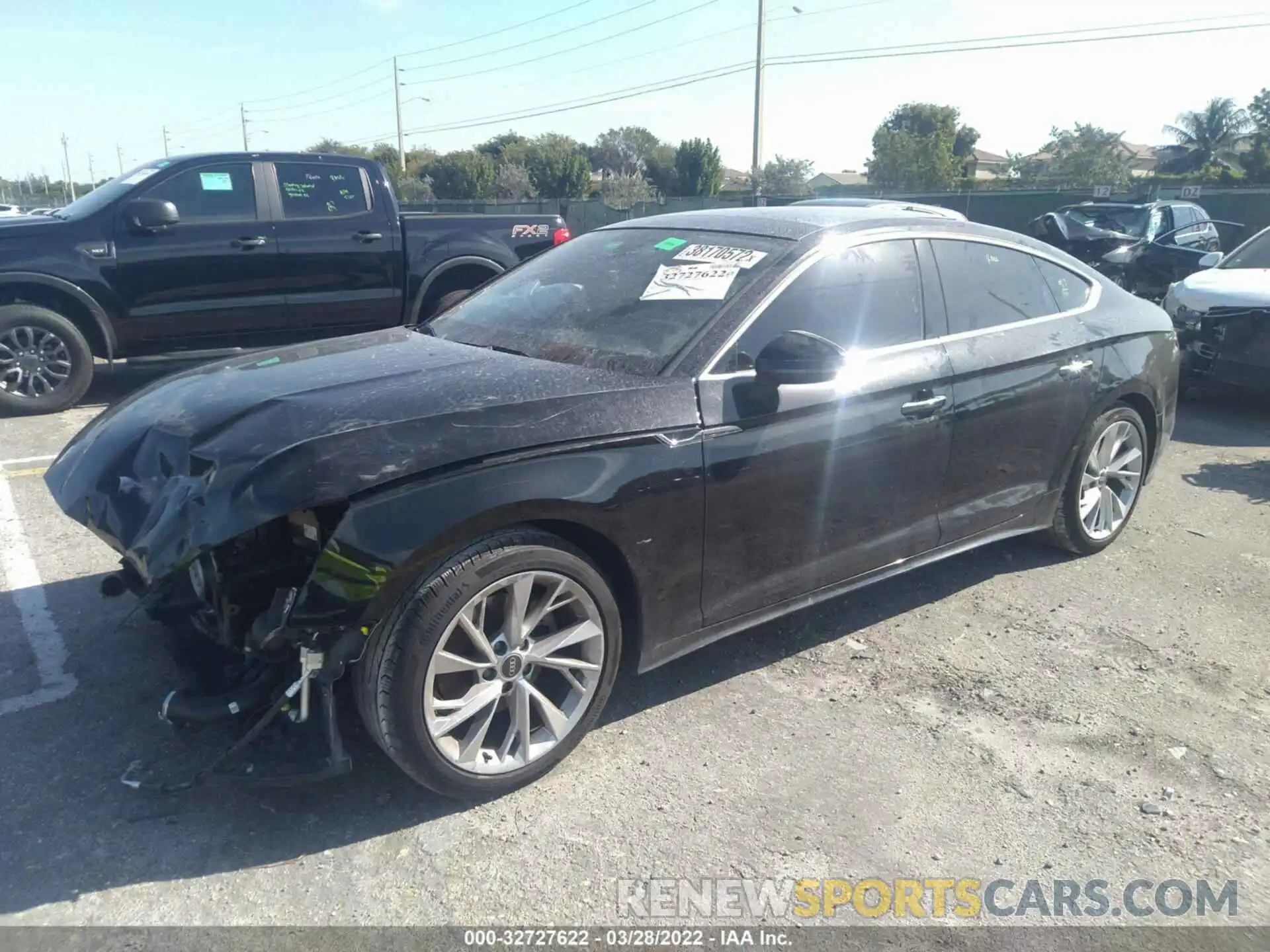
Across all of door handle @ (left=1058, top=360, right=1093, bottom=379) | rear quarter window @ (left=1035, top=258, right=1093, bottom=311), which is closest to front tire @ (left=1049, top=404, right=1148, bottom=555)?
door handle @ (left=1058, top=360, right=1093, bottom=379)

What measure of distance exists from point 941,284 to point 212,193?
6082mm

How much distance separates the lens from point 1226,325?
764 cm

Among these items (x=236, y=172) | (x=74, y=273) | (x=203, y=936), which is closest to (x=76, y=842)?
(x=203, y=936)

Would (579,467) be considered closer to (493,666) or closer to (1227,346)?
(493,666)

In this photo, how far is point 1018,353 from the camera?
13.6 ft

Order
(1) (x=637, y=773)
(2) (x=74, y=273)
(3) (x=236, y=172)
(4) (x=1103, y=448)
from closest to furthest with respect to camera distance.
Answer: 1. (1) (x=637, y=773)
2. (4) (x=1103, y=448)
3. (2) (x=74, y=273)
4. (3) (x=236, y=172)

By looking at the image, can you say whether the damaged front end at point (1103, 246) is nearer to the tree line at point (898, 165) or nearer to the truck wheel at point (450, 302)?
the truck wheel at point (450, 302)

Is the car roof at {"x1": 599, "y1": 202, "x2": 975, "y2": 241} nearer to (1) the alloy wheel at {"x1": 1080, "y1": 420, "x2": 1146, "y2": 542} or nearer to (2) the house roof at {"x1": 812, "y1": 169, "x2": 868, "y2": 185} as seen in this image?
(1) the alloy wheel at {"x1": 1080, "y1": 420, "x2": 1146, "y2": 542}

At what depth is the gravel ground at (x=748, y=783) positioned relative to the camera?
2545mm

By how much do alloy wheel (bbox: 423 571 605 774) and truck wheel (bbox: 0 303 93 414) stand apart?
5.90 m

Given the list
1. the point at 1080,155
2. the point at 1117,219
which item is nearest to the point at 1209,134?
the point at 1080,155

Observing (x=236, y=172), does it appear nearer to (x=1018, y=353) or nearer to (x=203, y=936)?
(x=1018, y=353)

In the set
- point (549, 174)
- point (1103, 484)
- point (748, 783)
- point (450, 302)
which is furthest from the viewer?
point (549, 174)

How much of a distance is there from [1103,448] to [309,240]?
6182mm
